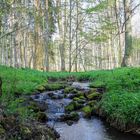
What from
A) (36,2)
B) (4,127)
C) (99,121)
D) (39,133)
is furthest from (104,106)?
(36,2)

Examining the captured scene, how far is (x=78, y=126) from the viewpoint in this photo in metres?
A: 7.18

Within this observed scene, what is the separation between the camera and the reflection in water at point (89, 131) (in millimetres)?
6453

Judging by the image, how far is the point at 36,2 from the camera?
2180 cm

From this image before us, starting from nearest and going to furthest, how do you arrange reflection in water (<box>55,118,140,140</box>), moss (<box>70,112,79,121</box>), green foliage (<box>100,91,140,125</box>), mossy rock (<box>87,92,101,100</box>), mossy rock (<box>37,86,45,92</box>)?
reflection in water (<box>55,118,140,140</box>), green foliage (<box>100,91,140,125</box>), moss (<box>70,112,79,121</box>), mossy rock (<box>87,92,101,100</box>), mossy rock (<box>37,86,45,92</box>)

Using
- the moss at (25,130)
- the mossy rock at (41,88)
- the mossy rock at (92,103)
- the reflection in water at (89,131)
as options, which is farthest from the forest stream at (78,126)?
the moss at (25,130)

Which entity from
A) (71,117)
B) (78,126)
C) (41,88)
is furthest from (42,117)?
(41,88)

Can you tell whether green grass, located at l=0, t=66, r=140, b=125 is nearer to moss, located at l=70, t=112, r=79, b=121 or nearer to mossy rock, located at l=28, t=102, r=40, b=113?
mossy rock, located at l=28, t=102, r=40, b=113

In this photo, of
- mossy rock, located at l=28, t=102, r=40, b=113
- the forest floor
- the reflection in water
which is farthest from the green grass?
mossy rock, located at l=28, t=102, r=40, b=113

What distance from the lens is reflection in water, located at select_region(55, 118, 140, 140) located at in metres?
6.45

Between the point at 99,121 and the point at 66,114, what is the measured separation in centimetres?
90

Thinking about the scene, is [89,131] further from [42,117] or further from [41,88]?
[41,88]

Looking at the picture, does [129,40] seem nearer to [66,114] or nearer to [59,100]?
[59,100]

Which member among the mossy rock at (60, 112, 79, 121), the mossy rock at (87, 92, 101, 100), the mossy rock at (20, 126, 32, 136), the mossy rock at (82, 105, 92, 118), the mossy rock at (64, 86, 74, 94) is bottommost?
the mossy rock at (60, 112, 79, 121)

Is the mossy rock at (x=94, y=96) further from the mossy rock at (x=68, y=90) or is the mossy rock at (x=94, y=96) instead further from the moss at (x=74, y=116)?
the moss at (x=74, y=116)
